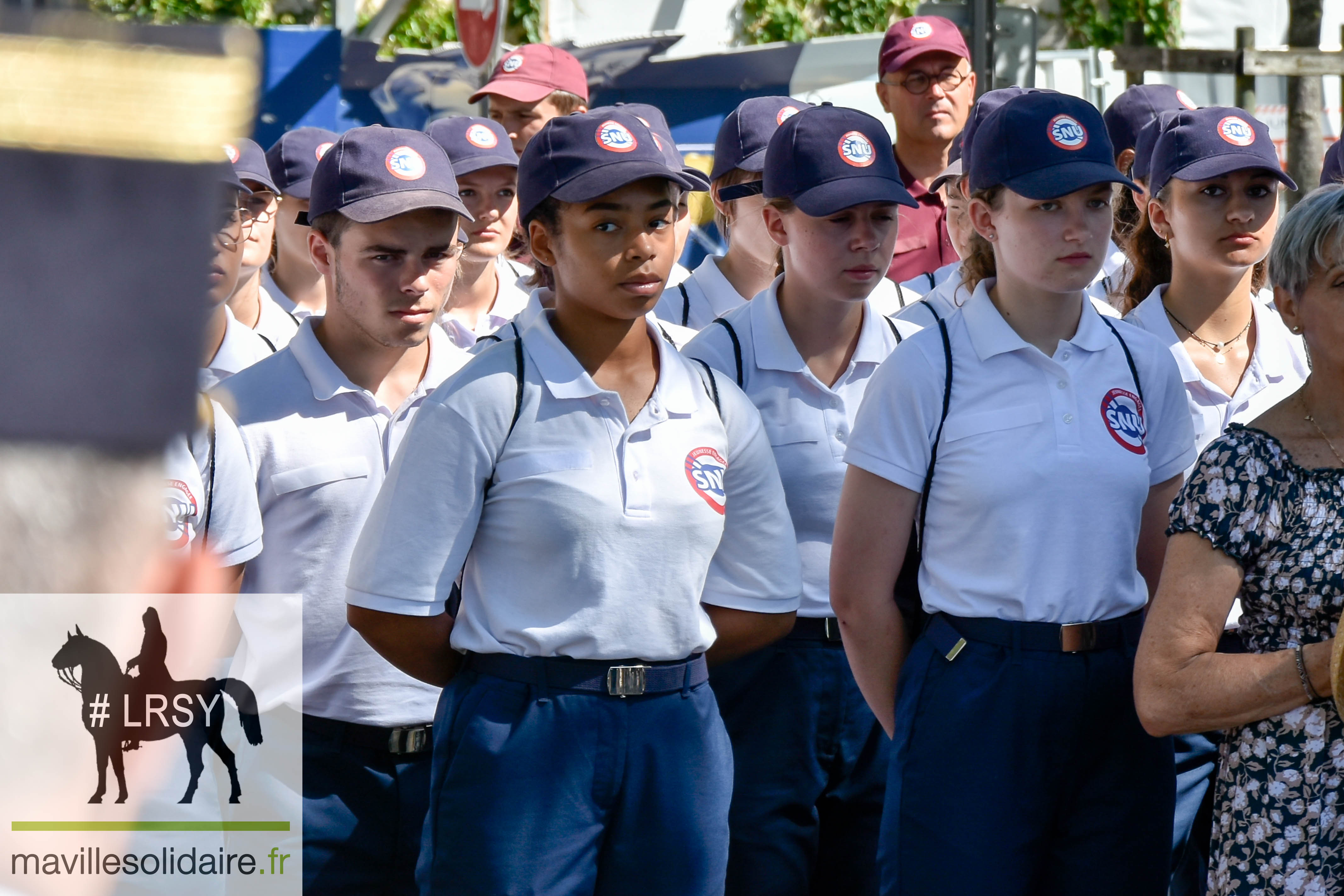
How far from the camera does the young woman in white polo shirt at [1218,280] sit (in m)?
3.97

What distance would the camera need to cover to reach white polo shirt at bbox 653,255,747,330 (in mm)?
4648

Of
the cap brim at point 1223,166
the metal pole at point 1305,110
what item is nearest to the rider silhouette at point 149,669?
the cap brim at point 1223,166

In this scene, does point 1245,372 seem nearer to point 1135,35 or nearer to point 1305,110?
point 1305,110

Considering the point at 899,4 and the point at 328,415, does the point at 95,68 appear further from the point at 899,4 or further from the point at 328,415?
the point at 899,4

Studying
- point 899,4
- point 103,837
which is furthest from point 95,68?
point 899,4

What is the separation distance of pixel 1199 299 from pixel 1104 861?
173 cm

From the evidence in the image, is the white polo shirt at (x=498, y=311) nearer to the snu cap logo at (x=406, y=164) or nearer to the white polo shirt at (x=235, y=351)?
the white polo shirt at (x=235, y=351)

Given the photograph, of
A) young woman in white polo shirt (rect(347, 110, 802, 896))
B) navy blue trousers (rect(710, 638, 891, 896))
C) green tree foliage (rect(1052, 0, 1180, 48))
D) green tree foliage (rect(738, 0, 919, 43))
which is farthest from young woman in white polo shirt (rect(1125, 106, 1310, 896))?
green tree foliage (rect(1052, 0, 1180, 48))

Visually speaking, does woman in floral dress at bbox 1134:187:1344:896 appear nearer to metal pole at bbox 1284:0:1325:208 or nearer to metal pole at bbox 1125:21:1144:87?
metal pole at bbox 1125:21:1144:87

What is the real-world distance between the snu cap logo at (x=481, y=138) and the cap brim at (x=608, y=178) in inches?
81.1

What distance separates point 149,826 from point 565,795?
0.77 meters

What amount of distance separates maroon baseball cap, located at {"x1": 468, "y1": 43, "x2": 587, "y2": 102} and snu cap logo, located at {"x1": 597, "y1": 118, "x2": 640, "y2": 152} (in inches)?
126

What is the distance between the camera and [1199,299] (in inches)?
161

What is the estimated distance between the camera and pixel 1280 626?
8.64ft
